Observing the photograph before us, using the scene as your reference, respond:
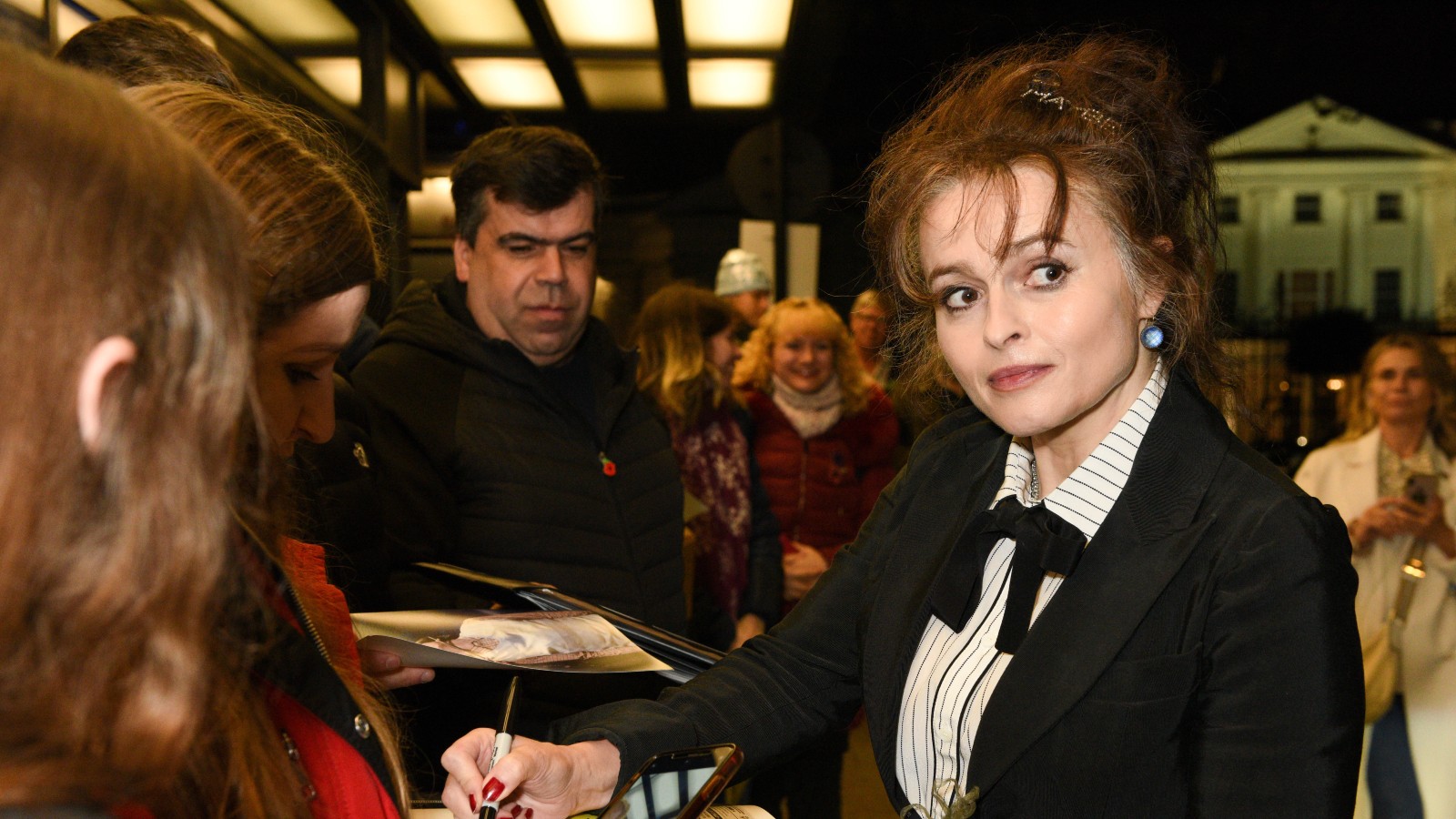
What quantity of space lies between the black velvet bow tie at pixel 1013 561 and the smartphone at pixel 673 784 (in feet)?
1.38

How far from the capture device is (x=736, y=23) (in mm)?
6566

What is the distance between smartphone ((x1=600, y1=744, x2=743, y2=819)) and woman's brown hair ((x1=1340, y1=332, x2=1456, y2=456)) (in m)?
3.94

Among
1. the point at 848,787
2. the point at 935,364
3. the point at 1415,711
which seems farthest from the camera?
the point at 1415,711

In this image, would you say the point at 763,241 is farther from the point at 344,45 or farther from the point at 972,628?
the point at 972,628

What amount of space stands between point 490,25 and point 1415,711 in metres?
5.29

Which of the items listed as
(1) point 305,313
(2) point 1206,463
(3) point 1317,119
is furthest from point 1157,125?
(3) point 1317,119

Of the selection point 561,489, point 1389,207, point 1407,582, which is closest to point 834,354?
point 1407,582

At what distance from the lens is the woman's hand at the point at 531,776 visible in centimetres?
129

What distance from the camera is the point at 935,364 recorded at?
1.86m

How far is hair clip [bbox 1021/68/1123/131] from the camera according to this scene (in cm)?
147

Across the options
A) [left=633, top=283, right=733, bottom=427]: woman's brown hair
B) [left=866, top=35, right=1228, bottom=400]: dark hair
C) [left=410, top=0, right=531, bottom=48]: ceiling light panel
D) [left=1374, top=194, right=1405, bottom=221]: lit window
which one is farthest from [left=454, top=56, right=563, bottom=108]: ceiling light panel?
[left=1374, top=194, right=1405, bottom=221]: lit window

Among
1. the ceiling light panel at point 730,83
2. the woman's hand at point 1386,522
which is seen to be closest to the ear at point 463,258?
the woman's hand at point 1386,522

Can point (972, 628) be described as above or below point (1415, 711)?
above

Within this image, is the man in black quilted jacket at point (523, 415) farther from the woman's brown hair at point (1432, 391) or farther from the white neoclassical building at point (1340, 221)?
the white neoclassical building at point (1340, 221)
